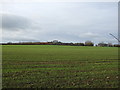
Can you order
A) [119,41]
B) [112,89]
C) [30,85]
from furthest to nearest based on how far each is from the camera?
[30,85] < [112,89] < [119,41]

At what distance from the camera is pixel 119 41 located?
93.7 inches

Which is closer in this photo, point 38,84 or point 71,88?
point 71,88

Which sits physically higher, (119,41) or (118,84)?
(119,41)

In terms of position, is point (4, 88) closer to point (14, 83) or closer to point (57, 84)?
point (14, 83)

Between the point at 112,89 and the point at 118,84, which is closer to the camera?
the point at 112,89

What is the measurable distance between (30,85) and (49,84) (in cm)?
100

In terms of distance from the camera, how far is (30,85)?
20.3ft

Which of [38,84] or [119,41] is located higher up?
[119,41]

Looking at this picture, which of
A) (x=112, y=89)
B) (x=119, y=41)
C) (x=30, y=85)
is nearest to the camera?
(x=119, y=41)

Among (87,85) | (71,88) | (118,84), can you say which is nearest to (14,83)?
(71,88)

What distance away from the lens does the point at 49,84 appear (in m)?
6.34

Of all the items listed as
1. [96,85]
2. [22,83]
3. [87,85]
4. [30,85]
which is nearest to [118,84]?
[96,85]

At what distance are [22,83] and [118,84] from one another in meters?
5.25

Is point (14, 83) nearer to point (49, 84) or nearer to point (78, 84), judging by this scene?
point (49, 84)
